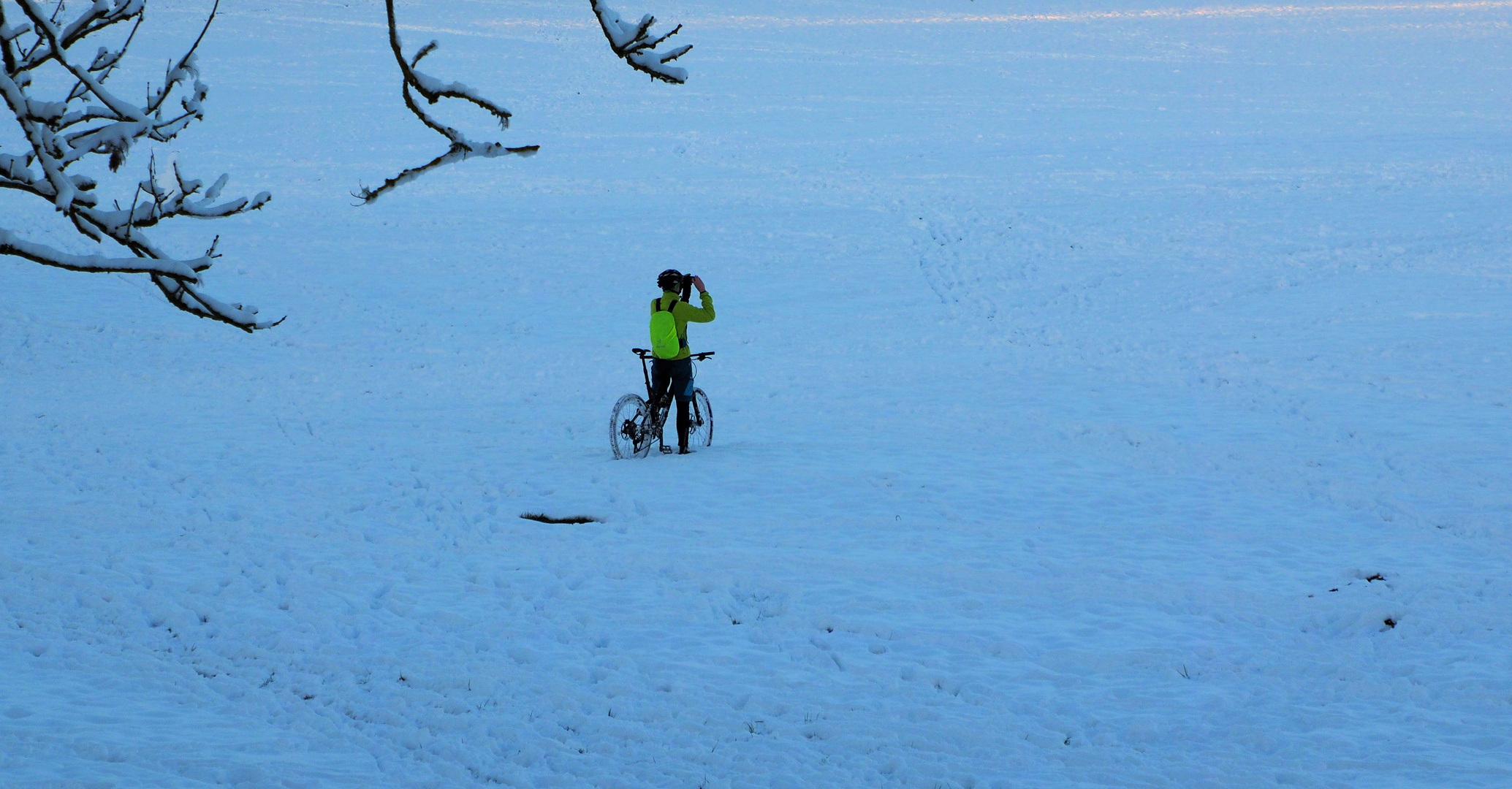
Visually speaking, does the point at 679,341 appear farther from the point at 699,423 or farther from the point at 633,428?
the point at 699,423

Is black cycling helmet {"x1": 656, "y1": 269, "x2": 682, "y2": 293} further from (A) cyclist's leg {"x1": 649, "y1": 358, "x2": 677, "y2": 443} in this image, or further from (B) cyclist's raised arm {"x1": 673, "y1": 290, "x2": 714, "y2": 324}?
(A) cyclist's leg {"x1": 649, "y1": 358, "x2": 677, "y2": 443}

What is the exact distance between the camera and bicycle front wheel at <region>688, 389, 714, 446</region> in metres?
13.6

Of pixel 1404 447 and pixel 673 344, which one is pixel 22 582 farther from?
pixel 1404 447

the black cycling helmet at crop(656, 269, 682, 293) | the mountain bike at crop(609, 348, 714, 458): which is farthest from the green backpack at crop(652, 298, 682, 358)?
the mountain bike at crop(609, 348, 714, 458)

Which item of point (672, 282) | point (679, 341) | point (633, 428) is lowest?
point (633, 428)

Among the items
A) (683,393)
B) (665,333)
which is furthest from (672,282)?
(683,393)

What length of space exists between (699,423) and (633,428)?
Answer: 2.93 ft

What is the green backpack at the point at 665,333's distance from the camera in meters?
12.1

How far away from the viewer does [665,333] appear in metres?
12.2

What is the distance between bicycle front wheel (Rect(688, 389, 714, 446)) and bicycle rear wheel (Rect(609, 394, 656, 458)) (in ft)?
1.78

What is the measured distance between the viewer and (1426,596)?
8773mm

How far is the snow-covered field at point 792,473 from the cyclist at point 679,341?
712mm

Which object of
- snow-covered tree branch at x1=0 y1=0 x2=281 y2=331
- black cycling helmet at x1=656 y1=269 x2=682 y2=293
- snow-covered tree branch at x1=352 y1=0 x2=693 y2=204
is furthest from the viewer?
black cycling helmet at x1=656 y1=269 x2=682 y2=293

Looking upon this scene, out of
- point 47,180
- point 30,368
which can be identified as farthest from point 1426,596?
point 30,368
